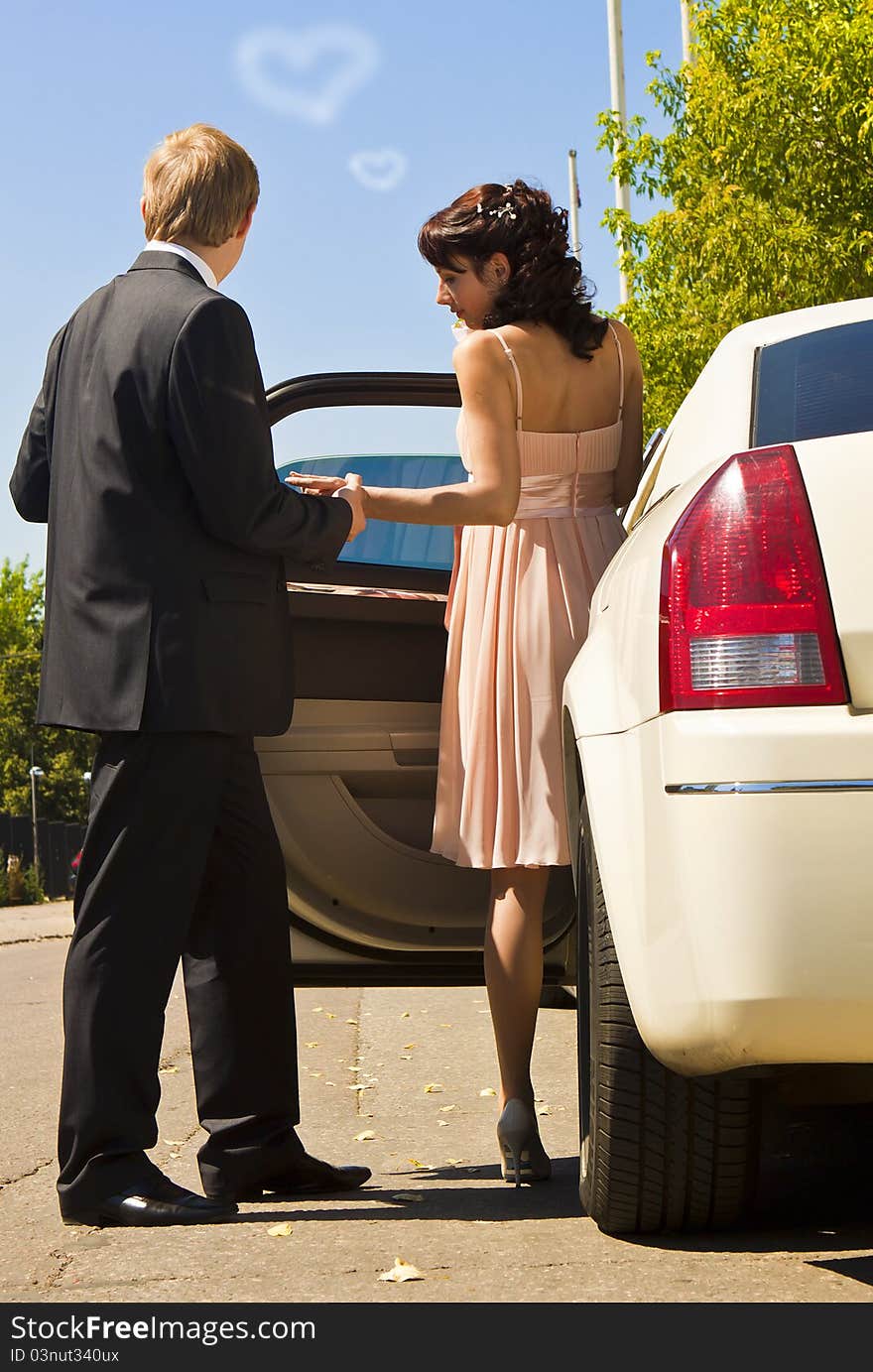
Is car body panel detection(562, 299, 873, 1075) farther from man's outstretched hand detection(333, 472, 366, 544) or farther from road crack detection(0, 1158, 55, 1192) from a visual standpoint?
road crack detection(0, 1158, 55, 1192)

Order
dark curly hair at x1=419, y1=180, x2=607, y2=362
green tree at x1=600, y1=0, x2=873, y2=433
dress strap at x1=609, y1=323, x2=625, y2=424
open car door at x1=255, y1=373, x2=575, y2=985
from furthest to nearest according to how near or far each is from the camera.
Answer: green tree at x1=600, y1=0, x2=873, y2=433
open car door at x1=255, y1=373, x2=575, y2=985
dress strap at x1=609, y1=323, x2=625, y2=424
dark curly hair at x1=419, y1=180, x2=607, y2=362

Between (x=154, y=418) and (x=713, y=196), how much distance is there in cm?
1377

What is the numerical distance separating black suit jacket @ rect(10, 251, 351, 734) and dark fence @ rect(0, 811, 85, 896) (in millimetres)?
48562

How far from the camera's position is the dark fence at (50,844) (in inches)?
2031

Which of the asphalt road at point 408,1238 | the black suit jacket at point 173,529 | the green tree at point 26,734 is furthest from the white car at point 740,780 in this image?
the green tree at point 26,734

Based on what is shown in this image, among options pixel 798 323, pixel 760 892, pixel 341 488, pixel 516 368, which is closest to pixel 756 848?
pixel 760 892

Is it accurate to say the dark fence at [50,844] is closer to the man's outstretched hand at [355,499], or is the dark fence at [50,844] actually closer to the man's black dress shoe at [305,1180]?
the man's black dress shoe at [305,1180]

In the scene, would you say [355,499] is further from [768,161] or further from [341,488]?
[768,161]

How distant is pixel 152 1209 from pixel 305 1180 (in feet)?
1.51

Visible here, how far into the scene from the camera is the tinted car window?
4.55m

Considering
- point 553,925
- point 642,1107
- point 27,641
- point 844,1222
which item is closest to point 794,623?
point 642,1107

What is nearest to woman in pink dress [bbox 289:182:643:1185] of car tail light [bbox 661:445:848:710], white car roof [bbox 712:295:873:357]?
white car roof [bbox 712:295:873:357]

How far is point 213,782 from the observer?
3422 millimetres
